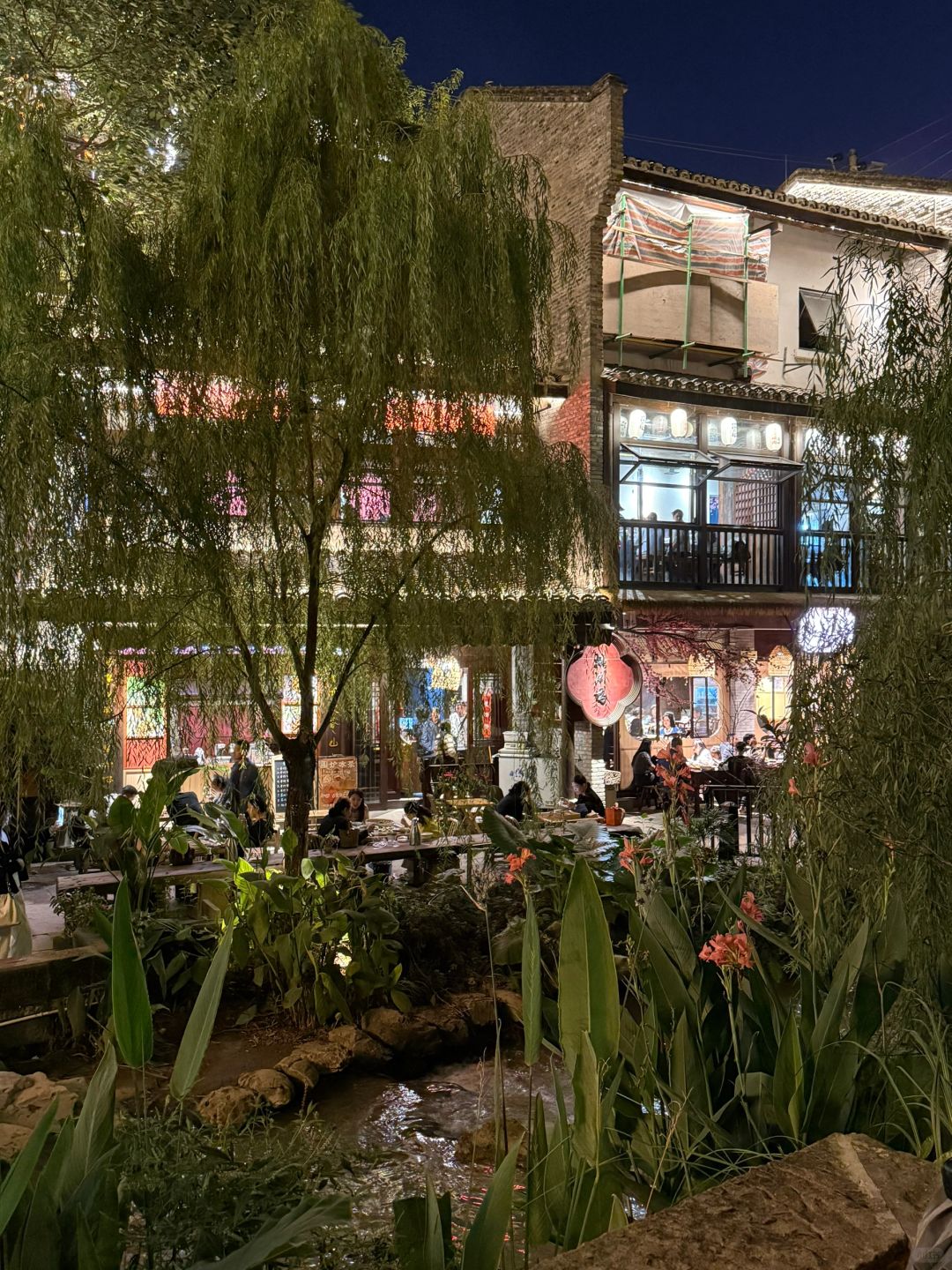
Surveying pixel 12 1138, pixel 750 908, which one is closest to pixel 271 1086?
pixel 12 1138

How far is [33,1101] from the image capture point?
177 inches

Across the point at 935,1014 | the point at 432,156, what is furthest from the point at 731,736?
the point at 935,1014

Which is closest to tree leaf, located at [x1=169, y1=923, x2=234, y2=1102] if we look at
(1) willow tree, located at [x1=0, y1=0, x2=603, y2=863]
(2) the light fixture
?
(1) willow tree, located at [x1=0, y1=0, x2=603, y2=863]

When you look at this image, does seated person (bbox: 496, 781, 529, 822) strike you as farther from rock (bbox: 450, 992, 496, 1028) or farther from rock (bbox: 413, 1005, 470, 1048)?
rock (bbox: 413, 1005, 470, 1048)

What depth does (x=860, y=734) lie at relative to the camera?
4.13 metres

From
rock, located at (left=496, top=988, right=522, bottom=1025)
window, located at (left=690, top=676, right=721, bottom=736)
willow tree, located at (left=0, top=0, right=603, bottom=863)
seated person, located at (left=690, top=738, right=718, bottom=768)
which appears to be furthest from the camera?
window, located at (left=690, top=676, right=721, bottom=736)

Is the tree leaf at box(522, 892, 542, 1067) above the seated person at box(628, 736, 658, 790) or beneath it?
above

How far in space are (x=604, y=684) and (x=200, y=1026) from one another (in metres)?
9.32

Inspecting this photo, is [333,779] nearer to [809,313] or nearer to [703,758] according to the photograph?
[703,758]

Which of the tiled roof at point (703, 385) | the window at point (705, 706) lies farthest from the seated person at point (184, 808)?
the window at point (705, 706)

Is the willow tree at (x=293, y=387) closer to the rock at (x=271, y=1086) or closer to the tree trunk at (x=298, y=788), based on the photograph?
the tree trunk at (x=298, y=788)

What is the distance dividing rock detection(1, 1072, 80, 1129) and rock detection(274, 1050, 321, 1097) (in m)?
1.16

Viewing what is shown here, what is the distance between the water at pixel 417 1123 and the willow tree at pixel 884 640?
68.9 inches

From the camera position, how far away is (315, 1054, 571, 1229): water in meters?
4.30
